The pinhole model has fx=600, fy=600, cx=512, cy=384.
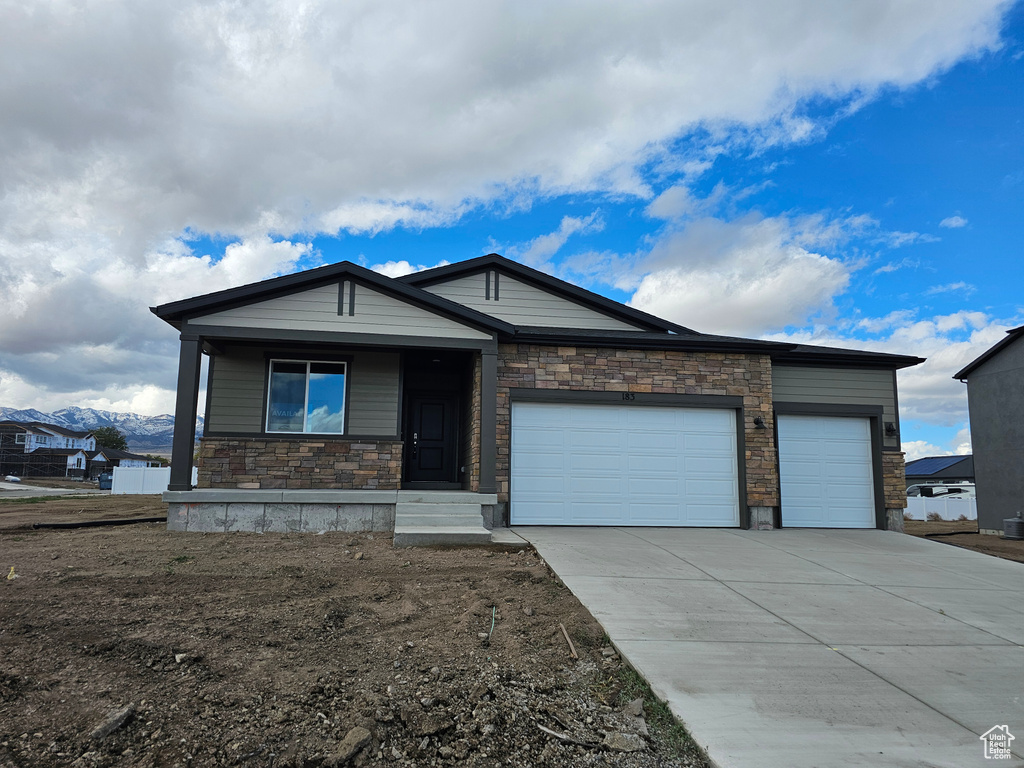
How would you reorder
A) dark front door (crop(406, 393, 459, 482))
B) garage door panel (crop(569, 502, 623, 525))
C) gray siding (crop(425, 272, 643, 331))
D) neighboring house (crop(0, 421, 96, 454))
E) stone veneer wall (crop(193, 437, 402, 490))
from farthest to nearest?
1. neighboring house (crop(0, 421, 96, 454))
2. gray siding (crop(425, 272, 643, 331))
3. dark front door (crop(406, 393, 459, 482))
4. garage door panel (crop(569, 502, 623, 525))
5. stone veneer wall (crop(193, 437, 402, 490))

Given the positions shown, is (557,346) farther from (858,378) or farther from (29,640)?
(29,640)

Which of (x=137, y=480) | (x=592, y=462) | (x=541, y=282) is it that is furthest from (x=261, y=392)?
(x=137, y=480)

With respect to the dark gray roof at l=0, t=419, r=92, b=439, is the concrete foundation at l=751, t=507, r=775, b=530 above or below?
below

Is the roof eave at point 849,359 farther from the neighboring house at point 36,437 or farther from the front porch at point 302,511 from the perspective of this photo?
Result: the neighboring house at point 36,437

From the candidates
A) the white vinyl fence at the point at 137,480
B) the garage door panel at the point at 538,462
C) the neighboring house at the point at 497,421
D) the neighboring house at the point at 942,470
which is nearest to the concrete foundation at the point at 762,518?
the neighboring house at the point at 497,421

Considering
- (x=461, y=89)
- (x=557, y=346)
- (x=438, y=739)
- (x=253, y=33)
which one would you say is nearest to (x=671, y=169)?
(x=461, y=89)

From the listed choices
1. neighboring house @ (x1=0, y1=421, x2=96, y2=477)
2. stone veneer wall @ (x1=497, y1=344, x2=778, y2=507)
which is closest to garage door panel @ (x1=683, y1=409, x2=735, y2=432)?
stone veneer wall @ (x1=497, y1=344, x2=778, y2=507)

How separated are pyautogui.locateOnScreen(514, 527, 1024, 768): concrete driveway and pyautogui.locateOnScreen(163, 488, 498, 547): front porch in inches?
62.0

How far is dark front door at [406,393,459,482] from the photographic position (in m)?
11.6

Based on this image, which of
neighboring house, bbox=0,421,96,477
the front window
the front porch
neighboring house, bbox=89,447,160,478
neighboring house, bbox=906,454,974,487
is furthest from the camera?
neighboring house, bbox=89,447,160,478

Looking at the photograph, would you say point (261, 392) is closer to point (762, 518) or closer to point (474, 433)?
point (474, 433)

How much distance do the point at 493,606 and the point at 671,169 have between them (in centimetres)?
1242

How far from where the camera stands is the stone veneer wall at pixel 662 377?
1020 cm

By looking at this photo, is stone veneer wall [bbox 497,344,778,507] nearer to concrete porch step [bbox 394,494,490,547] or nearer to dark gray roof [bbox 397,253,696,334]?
concrete porch step [bbox 394,494,490,547]
